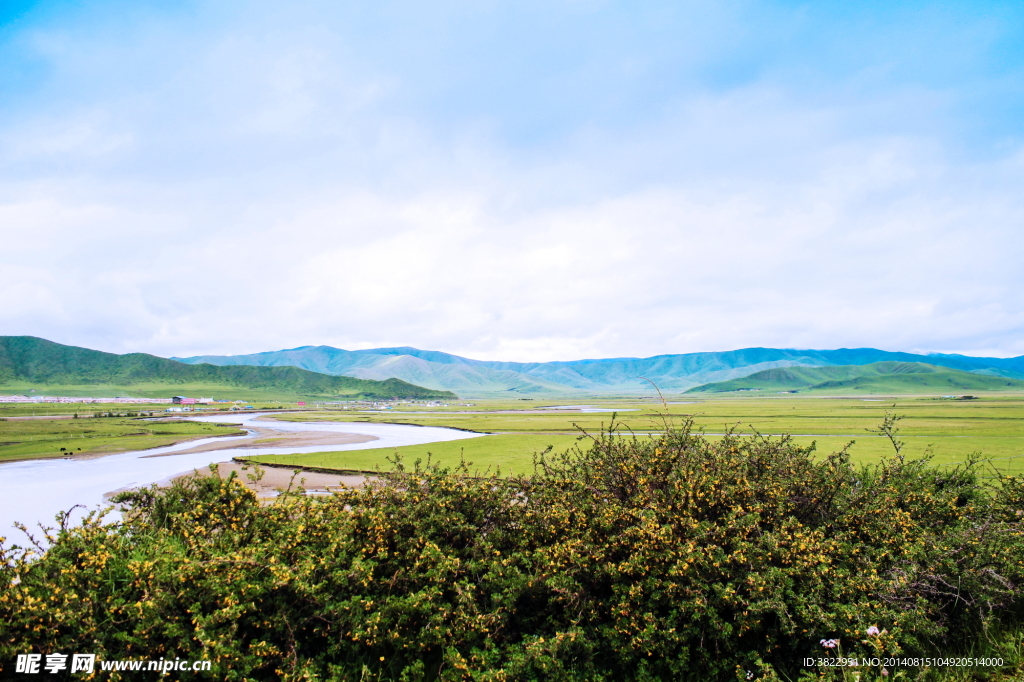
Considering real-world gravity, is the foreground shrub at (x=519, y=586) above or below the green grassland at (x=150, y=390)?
above

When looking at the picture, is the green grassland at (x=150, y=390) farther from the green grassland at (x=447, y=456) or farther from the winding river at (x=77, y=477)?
the green grassland at (x=447, y=456)

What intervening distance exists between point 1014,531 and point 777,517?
2.90 meters

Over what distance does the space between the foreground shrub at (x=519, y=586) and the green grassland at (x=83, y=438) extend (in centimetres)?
3949

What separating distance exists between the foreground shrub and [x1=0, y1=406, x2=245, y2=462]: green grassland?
3949 cm

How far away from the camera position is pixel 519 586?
17.1ft

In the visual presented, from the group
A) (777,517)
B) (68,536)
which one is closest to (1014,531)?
(777,517)

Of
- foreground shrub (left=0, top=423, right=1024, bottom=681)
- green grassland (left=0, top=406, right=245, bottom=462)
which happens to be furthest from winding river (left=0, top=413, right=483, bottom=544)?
foreground shrub (left=0, top=423, right=1024, bottom=681)

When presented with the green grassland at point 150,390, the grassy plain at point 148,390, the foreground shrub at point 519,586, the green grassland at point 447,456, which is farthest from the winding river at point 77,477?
the grassy plain at point 148,390

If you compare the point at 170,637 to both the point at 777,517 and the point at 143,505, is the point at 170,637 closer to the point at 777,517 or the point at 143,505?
the point at 143,505

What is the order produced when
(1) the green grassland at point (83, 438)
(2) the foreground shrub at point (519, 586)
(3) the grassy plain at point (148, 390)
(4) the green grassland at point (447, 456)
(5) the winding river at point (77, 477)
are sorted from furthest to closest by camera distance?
(3) the grassy plain at point (148, 390), (1) the green grassland at point (83, 438), (4) the green grassland at point (447, 456), (5) the winding river at point (77, 477), (2) the foreground shrub at point (519, 586)

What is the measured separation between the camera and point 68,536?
5.26 m

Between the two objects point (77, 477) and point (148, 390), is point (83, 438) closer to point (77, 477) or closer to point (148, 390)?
point (77, 477)

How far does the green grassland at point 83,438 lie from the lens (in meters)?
35.2

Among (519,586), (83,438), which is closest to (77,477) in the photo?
(83,438)
